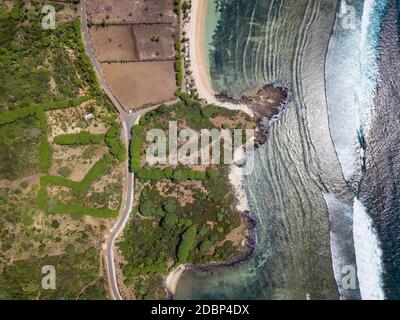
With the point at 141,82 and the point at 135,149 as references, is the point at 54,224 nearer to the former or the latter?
the point at 135,149

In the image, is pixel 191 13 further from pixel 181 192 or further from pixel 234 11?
pixel 181 192

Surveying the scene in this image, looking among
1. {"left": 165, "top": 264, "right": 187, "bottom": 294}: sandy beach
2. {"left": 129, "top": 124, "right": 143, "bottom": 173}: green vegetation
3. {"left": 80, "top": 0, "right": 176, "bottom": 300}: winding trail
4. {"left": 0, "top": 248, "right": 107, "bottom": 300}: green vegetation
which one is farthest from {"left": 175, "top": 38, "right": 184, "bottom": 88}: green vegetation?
{"left": 0, "top": 248, "right": 107, "bottom": 300}: green vegetation

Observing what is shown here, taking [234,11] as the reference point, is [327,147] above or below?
below

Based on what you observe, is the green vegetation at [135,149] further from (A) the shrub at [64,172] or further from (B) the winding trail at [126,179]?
(A) the shrub at [64,172]

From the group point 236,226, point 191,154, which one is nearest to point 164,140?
point 191,154

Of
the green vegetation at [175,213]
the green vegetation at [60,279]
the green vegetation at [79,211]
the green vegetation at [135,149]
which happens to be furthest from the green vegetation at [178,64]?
the green vegetation at [60,279]
